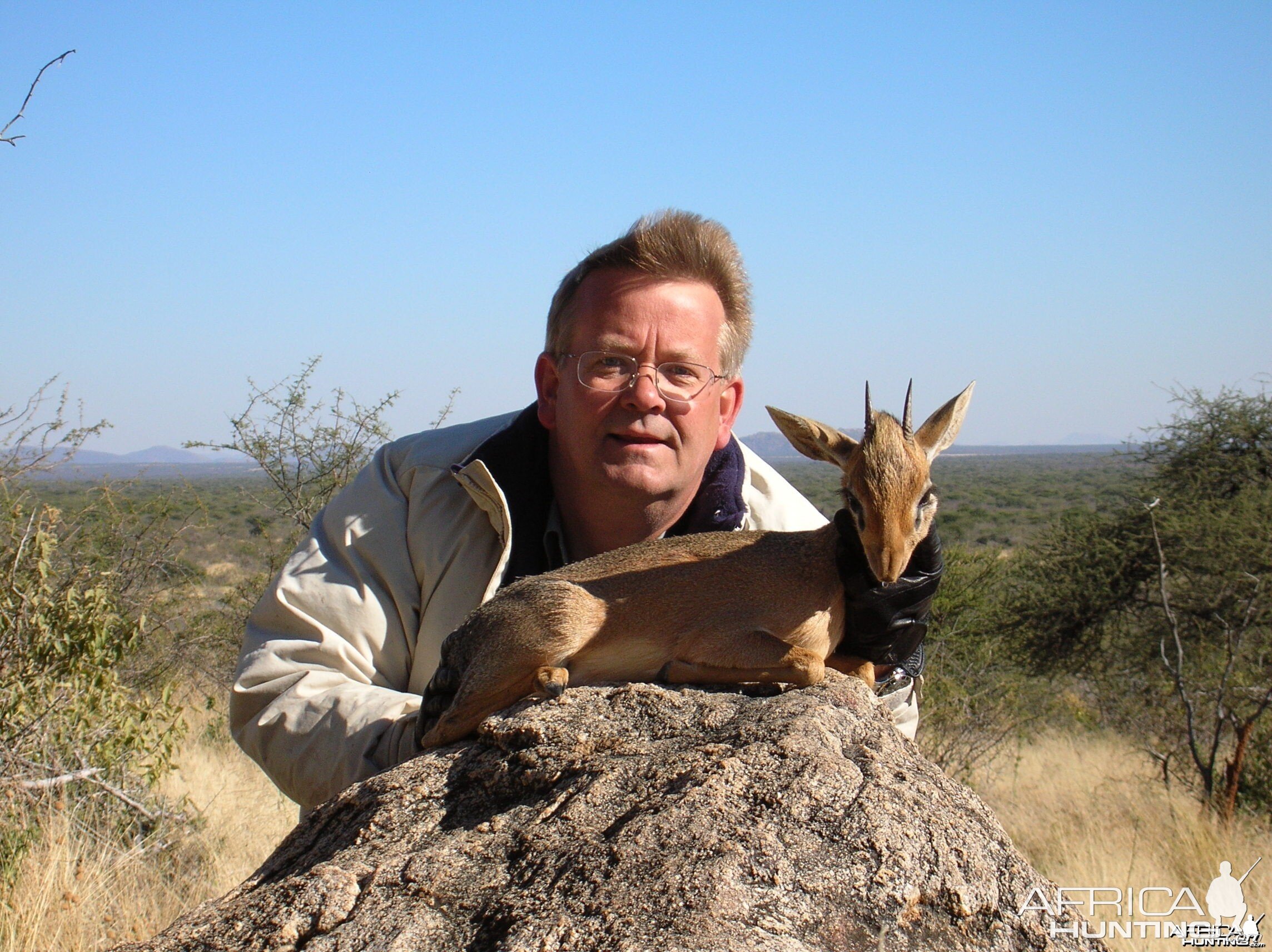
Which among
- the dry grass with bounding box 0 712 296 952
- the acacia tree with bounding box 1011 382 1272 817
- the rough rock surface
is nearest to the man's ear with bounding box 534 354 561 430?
the rough rock surface

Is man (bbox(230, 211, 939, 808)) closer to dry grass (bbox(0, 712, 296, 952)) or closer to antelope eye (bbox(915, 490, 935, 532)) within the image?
antelope eye (bbox(915, 490, 935, 532))

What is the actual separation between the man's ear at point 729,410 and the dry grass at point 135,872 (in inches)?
187

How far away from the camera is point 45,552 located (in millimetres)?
7477

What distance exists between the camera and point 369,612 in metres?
5.02

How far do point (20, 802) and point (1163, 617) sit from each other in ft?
47.3

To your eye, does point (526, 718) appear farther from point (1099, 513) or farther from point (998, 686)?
point (1099, 513)

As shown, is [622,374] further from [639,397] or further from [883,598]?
[883,598]

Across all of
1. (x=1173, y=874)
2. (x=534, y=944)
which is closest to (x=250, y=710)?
(x=534, y=944)

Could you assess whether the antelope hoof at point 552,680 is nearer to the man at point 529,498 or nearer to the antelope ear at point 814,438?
the man at point 529,498

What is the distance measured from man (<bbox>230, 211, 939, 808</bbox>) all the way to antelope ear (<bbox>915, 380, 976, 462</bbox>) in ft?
3.96

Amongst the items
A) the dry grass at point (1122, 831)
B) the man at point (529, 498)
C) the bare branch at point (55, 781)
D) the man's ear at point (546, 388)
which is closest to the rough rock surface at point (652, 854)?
the man at point (529, 498)

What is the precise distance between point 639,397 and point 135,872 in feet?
19.6

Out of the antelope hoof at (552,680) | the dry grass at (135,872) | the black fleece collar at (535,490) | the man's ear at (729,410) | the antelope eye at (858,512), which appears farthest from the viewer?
the dry grass at (135,872)

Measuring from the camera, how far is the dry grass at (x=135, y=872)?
20.7 ft
